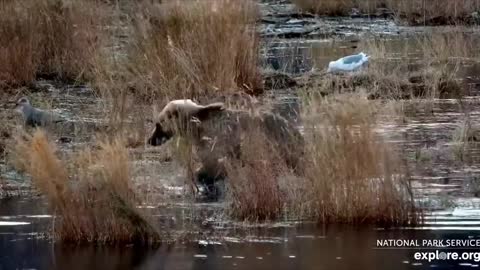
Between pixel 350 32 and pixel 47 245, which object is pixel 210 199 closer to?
pixel 47 245

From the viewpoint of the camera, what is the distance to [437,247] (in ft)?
24.3

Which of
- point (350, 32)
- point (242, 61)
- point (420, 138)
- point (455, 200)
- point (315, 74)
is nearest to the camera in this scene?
point (455, 200)

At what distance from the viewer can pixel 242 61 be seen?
13453mm

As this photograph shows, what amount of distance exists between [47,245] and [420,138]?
171 inches

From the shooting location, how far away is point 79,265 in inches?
289

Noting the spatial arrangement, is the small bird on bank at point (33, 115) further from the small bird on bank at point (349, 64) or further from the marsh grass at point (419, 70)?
the small bird on bank at point (349, 64)

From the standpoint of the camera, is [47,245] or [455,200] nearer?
[47,245]

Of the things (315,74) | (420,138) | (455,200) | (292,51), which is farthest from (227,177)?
(292,51)

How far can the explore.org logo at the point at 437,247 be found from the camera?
23.8 ft

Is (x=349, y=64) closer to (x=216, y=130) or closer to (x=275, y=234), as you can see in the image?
(x=216, y=130)

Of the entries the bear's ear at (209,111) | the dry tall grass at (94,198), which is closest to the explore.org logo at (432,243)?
the dry tall grass at (94,198)

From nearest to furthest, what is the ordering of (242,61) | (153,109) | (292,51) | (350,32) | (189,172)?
(189,172), (153,109), (242,61), (292,51), (350,32)

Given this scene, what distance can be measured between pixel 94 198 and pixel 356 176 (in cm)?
175

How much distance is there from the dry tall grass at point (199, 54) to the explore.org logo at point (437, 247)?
5.28m
